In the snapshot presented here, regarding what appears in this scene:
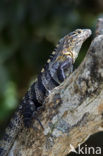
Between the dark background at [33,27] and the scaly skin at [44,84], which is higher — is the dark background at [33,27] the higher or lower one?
the higher one

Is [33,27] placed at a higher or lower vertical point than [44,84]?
higher

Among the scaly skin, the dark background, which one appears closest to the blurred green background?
the dark background

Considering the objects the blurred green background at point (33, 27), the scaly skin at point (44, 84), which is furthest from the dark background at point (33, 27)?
the scaly skin at point (44, 84)

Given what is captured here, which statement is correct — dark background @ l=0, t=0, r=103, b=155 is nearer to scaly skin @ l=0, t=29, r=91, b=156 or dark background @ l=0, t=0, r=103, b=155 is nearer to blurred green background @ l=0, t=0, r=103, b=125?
blurred green background @ l=0, t=0, r=103, b=125

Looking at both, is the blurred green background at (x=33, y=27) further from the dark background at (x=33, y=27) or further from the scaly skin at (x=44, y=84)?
the scaly skin at (x=44, y=84)

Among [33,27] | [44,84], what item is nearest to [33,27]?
[33,27]

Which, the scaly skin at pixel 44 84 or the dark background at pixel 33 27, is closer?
the scaly skin at pixel 44 84

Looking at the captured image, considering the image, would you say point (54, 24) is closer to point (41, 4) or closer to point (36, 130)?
point (41, 4)

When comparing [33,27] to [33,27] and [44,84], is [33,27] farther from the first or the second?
[44,84]
